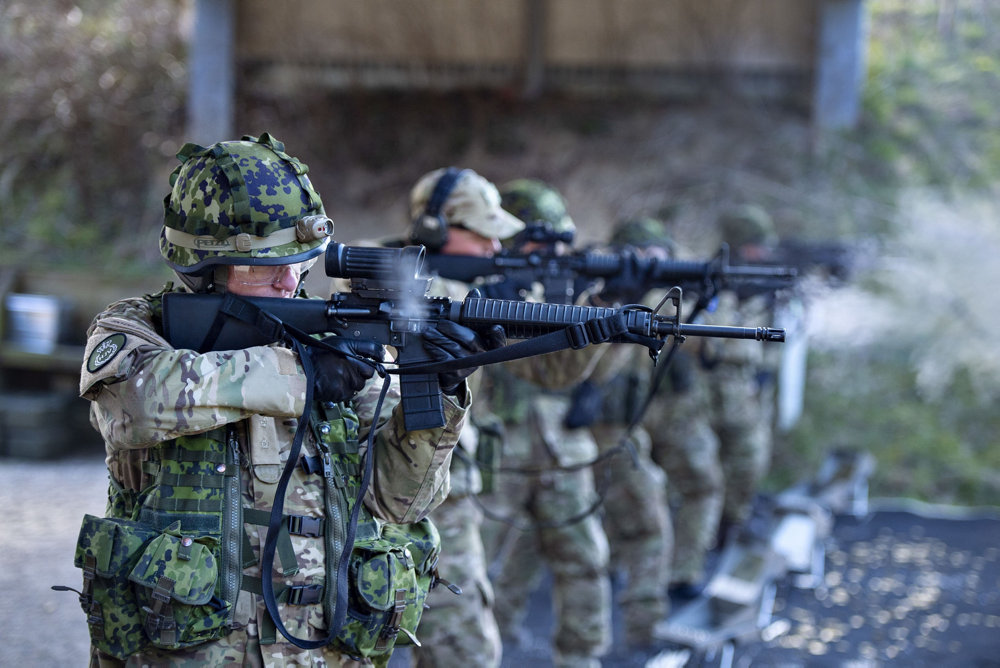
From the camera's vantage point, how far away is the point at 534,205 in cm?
508

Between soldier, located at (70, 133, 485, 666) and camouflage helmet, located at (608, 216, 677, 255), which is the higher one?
camouflage helmet, located at (608, 216, 677, 255)

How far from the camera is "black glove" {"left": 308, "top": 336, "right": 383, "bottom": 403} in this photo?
243 cm

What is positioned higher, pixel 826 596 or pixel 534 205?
pixel 534 205

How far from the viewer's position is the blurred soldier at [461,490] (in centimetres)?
359

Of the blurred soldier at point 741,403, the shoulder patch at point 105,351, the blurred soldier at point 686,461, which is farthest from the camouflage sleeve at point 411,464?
the blurred soldier at point 741,403

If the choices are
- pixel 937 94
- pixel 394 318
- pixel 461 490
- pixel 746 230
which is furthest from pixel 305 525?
pixel 937 94

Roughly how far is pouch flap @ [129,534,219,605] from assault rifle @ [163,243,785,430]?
18.7 inches

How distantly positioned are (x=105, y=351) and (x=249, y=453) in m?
0.42

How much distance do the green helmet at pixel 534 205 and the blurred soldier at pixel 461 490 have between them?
0.66 metres

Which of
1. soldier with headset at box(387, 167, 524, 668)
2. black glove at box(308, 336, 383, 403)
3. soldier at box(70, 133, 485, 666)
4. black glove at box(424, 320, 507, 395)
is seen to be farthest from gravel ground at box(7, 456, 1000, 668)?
black glove at box(424, 320, 507, 395)

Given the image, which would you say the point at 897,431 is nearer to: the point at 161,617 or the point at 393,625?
the point at 393,625

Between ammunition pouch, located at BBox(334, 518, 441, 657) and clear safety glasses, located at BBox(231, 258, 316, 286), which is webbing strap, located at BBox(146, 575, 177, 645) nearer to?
ammunition pouch, located at BBox(334, 518, 441, 657)

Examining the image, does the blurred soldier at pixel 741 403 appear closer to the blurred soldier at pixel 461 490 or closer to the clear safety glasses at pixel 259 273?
the blurred soldier at pixel 461 490

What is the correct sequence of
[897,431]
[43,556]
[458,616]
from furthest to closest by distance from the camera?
1. [897,431]
2. [43,556]
3. [458,616]
